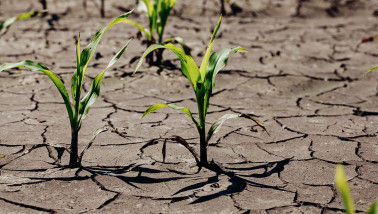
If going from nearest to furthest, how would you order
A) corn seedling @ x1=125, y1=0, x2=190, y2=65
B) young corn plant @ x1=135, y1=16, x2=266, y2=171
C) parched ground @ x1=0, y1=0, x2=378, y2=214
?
parched ground @ x1=0, y1=0, x2=378, y2=214, young corn plant @ x1=135, y1=16, x2=266, y2=171, corn seedling @ x1=125, y1=0, x2=190, y2=65

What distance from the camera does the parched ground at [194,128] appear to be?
1584mm

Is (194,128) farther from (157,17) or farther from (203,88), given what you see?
(157,17)

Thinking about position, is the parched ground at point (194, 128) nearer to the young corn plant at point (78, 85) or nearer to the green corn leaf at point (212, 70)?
the young corn plant at point (78, 85)

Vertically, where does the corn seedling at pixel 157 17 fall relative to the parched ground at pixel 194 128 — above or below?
above

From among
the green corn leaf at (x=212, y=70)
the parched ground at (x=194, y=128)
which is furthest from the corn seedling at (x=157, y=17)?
the green corn leaf at (x=212, y=70)

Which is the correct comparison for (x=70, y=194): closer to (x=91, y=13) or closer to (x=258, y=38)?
(x=258, y=38)

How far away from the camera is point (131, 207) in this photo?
59.9 inches

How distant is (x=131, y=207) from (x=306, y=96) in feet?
4.88

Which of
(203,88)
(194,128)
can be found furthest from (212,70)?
(194,128)

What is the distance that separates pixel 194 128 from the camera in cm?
224

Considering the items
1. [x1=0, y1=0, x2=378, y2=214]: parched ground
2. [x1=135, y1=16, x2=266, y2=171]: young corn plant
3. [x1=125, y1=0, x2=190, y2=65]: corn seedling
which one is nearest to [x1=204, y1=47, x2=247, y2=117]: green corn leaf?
[x1=135, y1=16, x2=266, y2=171]: young corn plant

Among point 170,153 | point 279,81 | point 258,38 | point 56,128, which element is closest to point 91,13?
point 258,38

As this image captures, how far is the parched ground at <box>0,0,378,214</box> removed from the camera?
5.20ft

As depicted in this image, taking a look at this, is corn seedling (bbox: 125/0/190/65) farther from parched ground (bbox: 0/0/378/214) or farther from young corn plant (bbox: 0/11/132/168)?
young corn plant (bbox: 0/11/132/168)
